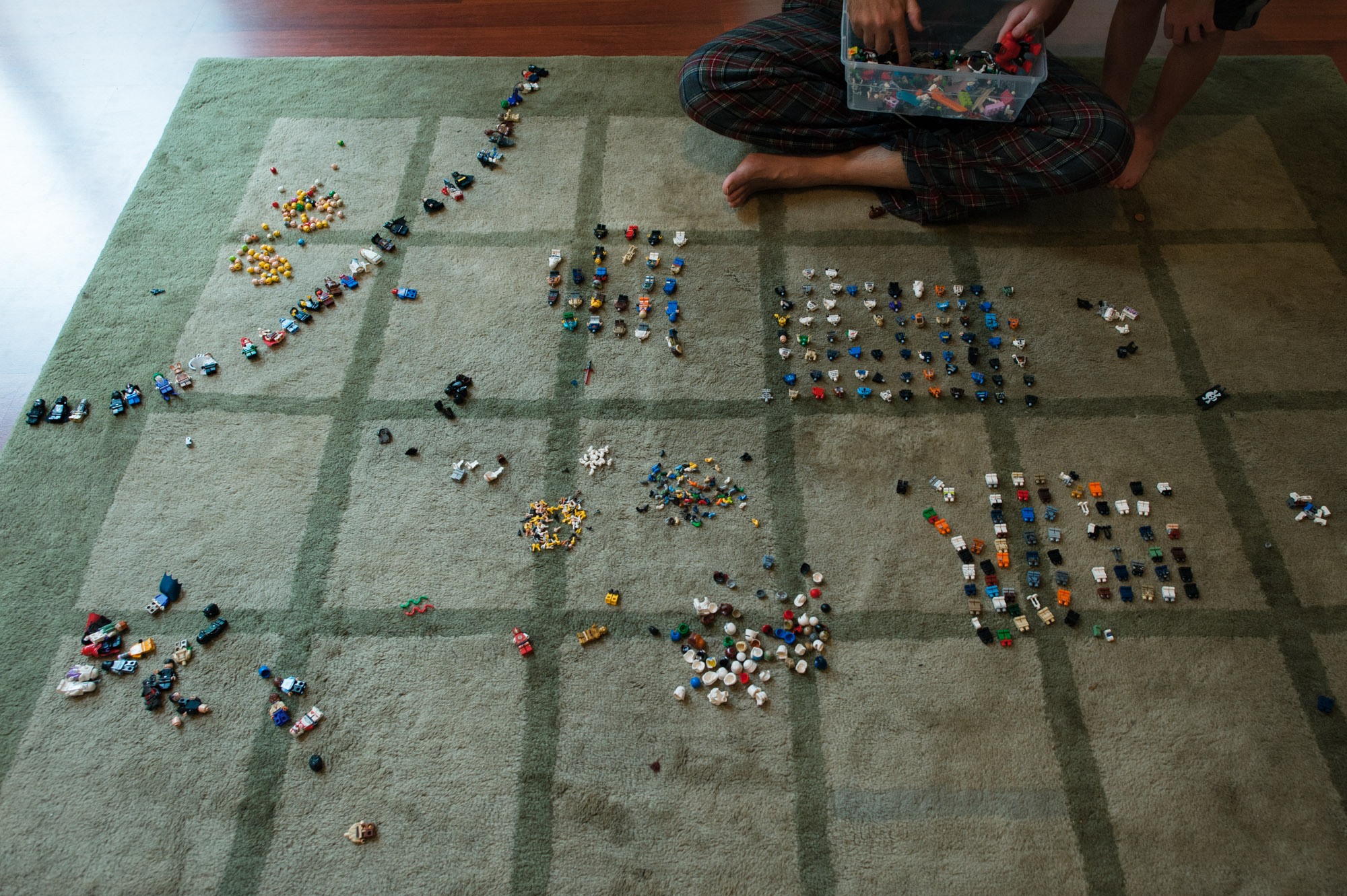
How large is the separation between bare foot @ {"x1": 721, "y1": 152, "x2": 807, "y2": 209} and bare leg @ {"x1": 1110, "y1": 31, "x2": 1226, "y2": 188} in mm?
744

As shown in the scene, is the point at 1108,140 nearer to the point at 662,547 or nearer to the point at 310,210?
the point at 662,547

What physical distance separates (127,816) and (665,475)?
0.99 m

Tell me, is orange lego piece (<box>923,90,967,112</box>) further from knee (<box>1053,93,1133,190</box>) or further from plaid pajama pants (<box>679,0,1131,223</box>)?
knee (<box>1053,93,1133,190</box>)

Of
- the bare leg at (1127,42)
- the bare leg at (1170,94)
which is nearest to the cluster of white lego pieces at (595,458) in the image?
the bare leg at (1170,94)

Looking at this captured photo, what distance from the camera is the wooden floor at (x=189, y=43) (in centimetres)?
208

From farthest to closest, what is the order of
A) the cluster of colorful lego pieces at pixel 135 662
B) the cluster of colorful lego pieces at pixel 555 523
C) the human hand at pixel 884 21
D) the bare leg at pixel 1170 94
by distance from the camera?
1. the bare leg at pixel 1170 94
2. the human hand at pixel 884 21
3. the cluster of colorful lego pieces at pixel 555 523
4. the cluster of colorful lego pieces at pixel 135 662

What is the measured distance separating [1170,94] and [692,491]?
4.71ft

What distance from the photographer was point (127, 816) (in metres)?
1.25

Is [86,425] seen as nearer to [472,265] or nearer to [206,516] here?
[206,516]

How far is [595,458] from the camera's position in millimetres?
1550

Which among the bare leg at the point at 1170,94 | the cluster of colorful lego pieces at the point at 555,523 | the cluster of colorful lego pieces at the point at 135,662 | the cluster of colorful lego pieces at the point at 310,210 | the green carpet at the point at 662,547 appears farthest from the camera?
the cluster of colorful lego pieces at the point at 310,210

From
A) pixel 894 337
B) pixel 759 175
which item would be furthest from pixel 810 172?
pixel 894 337

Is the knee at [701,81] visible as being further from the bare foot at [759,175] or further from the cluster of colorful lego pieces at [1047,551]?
the cluster of colorful lego pieces at [1047,551]

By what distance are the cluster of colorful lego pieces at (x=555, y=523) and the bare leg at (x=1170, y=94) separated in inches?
56.9
